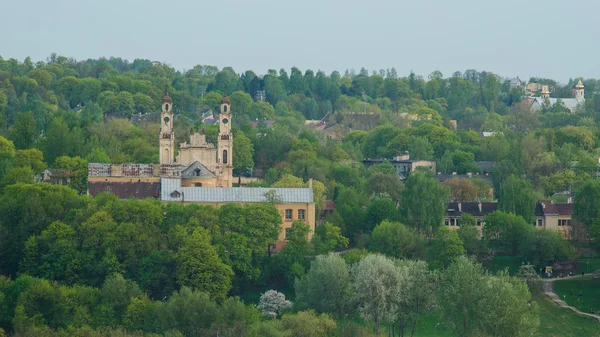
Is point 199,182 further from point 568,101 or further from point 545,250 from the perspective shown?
point 568,101

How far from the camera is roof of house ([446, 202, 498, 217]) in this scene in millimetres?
87562

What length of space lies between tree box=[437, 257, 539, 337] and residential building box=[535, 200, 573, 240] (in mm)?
19517

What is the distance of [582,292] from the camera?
74.6 m

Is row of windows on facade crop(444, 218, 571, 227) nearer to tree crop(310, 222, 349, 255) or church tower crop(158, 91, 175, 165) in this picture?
tree crop(310, 222, 349, 255)

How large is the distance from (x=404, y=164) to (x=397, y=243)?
40.0 metres

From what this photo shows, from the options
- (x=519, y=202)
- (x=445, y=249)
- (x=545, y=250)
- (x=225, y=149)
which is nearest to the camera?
(x=445, y=249)

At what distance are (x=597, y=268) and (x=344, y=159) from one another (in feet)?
119

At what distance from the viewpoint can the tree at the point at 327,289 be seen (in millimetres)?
68250

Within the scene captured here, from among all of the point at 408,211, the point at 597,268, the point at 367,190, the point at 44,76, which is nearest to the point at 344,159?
the point at 367,190

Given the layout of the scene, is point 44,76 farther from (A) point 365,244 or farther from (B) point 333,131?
(A) point 365,244

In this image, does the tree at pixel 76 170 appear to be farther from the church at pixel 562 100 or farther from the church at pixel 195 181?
the church at pixel 562 100

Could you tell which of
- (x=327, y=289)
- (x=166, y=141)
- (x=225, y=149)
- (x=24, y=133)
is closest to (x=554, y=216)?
(x=225, y=149)

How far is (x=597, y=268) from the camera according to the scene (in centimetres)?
7825

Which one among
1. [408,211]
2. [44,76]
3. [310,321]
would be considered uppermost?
[44,76]
